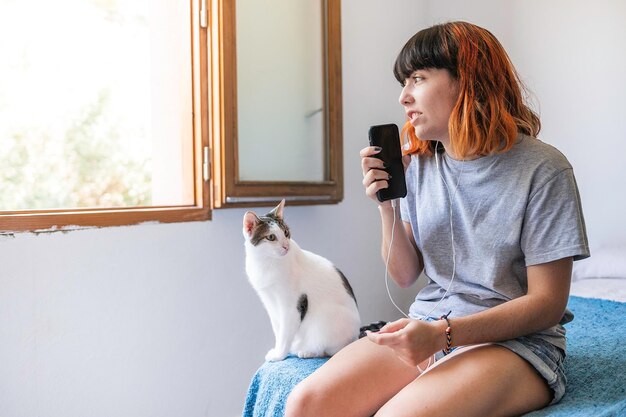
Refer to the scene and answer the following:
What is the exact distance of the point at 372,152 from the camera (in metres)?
1.13

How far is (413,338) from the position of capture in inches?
33.1

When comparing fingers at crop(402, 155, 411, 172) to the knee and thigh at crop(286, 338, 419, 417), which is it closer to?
thigh at crop(286, 338, 419, 417)

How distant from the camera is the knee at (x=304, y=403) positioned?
3.04 ft

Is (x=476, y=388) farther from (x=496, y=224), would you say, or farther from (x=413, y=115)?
(x=413, y=115)

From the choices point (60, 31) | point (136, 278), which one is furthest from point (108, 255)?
point (60, 31)

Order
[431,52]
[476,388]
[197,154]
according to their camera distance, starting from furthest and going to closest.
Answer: [197,154] → [431,52] → [476,388]

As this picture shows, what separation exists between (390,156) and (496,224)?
10.7 inches

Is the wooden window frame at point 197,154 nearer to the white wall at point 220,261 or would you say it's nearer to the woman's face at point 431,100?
the white wall at point 220,261

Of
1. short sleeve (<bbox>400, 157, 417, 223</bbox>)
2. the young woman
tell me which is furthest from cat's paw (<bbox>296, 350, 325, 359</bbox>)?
short sleeve (<bbox>400, 157, 417, 223</bbox>)

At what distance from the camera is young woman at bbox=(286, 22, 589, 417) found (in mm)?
861

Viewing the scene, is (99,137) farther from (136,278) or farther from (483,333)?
(483,333)

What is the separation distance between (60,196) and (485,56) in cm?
141

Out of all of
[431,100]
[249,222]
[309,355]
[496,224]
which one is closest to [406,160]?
[431,100]

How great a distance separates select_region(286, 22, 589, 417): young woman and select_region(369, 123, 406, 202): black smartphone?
21 mm
